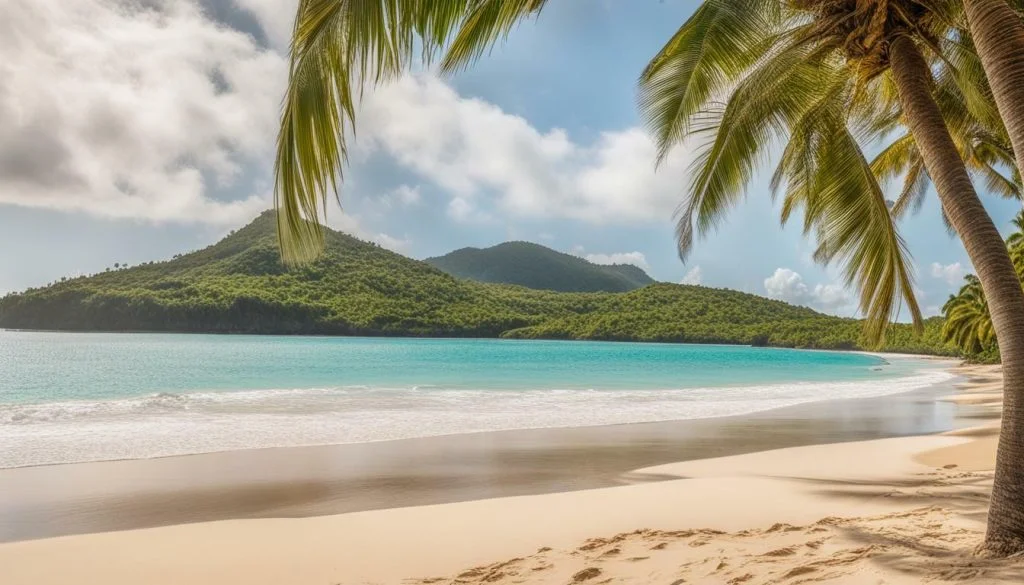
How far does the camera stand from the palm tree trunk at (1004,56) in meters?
3.09

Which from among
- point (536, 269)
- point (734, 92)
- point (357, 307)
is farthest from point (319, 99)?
point (536, 269)

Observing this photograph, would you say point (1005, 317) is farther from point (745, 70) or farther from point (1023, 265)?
point (1023, 265)

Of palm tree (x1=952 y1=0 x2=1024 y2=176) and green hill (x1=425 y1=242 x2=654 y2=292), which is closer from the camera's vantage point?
palm tree (x1=952 y1=0 x2=1024 y2=176)

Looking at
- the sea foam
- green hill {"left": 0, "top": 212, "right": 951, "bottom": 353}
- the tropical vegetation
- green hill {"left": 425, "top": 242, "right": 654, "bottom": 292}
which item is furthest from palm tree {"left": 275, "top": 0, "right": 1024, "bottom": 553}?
green hill {"left": 425, "top": 242, "right": 654, "bottom": 292}

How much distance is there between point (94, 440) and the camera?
9.77 meters

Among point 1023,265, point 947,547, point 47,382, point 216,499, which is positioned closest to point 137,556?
point 216,499

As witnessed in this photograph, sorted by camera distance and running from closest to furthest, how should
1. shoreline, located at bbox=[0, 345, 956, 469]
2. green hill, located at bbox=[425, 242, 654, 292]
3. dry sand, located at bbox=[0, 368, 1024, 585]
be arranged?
dry sand, located at bbox=[0, 368, 1024, 585]
shoreline, located at bbox=[0, 345, 956, 469]
green hill, located at bbox=[425, 242, 654, 292]

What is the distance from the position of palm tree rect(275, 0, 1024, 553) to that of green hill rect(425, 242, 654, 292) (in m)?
137

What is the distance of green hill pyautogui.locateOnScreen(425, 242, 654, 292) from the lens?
148 meters

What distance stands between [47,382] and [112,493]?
17747mm

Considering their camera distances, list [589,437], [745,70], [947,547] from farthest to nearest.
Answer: [589,437] → [745,70] → [947,547]

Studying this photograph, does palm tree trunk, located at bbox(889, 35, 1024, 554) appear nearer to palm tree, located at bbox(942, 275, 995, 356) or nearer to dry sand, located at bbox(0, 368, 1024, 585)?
dry sand, located at bbox(0, 368, 1024, 585)

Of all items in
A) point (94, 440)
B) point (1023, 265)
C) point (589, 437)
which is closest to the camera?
point (94, 440)

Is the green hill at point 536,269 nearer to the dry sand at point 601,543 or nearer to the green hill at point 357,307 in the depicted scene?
the green hill at point 357,307
